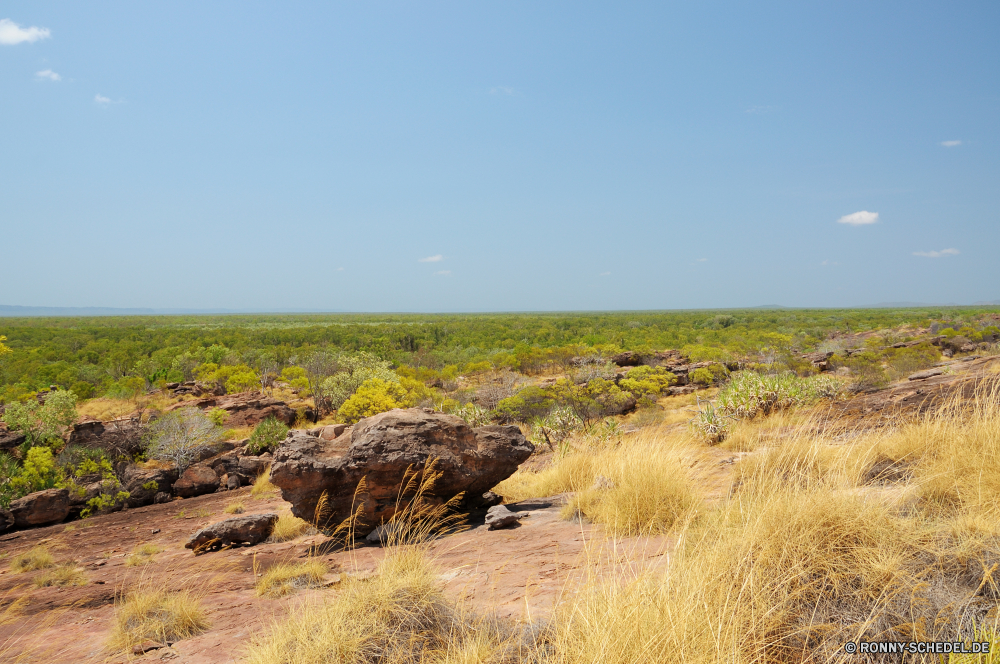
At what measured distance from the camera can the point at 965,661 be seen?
224 cm

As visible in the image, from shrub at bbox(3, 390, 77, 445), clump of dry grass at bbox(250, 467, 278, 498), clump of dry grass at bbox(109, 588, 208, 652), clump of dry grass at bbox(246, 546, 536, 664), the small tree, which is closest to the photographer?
clump of dry grass at bbox(246, 546, 536, 664)

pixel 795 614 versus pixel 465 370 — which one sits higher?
pixel 795 614

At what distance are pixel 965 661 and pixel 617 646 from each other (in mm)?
1539

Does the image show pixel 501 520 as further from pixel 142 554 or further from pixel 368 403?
pixel 368 403

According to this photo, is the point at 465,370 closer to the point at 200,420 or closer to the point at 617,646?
the point at 200,420

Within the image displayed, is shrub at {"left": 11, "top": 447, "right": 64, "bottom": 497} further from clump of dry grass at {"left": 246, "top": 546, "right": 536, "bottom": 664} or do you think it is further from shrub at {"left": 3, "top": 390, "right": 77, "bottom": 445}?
clump of dry grass at {"left": 246, "top": 546, "right": 536, "bottom": 664}

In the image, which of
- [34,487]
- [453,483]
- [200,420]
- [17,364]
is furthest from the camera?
[17,364]

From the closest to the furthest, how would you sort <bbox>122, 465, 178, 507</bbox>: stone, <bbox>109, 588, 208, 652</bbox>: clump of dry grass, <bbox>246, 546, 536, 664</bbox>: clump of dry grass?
<bbox>246, 546, 536, 664</bbox>: clump of dry grass → <bbox>109, 588, 208, 652</bbox>: clump of dry grass → <bbox>122, 465, 178, 507</bbox>: stone

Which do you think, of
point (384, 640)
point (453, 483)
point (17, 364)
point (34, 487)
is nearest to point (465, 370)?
point (34, 487)

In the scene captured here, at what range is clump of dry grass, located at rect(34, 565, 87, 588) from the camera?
284 inches

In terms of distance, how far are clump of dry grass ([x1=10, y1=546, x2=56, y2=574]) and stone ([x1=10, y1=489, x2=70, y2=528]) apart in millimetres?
3541

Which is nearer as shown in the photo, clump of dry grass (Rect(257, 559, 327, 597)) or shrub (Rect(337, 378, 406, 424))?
clump of dry grass (Rect(257, 559, 327, 597))

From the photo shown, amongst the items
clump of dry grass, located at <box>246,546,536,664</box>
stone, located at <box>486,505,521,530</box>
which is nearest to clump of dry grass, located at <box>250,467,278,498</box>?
stone, located at <box>486,505,521,530</box>

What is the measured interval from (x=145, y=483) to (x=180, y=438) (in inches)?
85.7
